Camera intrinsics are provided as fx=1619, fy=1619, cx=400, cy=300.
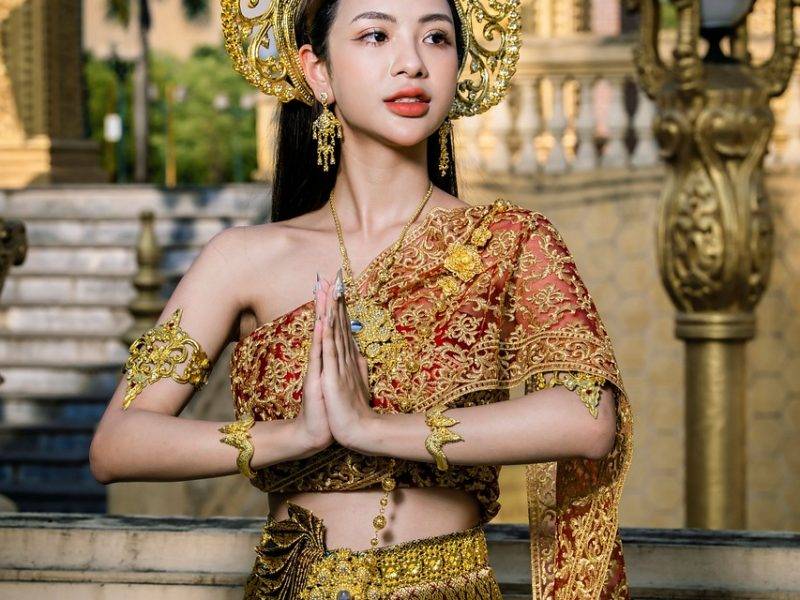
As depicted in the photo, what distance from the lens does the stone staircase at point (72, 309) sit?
9664 mm

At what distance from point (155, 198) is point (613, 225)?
343 centimetres

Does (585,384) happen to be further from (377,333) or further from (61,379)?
(61,379)

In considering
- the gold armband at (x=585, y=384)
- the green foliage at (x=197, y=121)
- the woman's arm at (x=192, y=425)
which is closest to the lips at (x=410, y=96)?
the woman's arm at (x=192, y=425)

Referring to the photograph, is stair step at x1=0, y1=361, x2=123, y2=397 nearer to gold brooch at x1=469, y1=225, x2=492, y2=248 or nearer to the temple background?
the temple background

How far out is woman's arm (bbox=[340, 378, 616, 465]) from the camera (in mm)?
2305

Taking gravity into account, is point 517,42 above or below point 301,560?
above

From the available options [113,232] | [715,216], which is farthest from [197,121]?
[715,216]

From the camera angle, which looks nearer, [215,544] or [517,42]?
[517,42]

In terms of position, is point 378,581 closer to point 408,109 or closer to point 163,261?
point 408,109

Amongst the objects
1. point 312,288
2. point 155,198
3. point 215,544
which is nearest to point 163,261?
point 155,198

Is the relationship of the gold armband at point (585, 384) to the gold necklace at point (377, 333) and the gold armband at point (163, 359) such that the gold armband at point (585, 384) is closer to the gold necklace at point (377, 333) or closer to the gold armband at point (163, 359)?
the gold necklace at point (377, 333)

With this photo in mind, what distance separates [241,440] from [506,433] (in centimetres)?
39

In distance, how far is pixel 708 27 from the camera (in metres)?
6.96

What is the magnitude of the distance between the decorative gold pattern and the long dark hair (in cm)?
17
